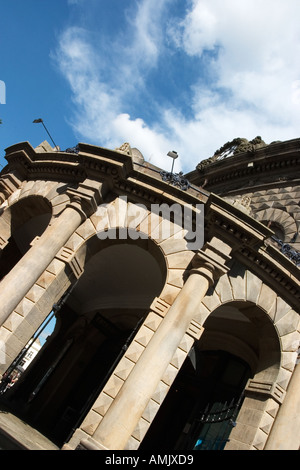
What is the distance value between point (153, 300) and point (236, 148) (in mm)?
11444

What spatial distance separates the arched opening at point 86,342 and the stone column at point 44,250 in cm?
249

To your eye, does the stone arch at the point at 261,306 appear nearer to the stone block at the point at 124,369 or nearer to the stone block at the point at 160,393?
the stone block at the point at 160,393

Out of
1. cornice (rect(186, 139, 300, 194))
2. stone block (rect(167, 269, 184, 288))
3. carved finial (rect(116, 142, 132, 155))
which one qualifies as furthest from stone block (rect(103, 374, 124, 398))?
cornice (rect(186, 139, 300, 194))

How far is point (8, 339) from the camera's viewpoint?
814cm

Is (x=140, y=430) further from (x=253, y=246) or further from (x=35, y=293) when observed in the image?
(x=253, y=246)

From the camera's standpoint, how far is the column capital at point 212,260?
325 inches

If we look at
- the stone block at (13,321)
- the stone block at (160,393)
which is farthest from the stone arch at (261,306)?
the stone block at (13,321)

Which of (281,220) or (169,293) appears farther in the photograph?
(281,220)

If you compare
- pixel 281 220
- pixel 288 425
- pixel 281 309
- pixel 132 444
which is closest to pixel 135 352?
pixel 132 444

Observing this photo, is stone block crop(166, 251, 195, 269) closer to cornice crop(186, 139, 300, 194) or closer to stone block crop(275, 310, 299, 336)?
stone block crop(275, 310, 299, 336)

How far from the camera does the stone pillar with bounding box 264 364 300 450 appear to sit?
7406 mm

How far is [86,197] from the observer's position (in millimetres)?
9500
